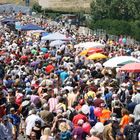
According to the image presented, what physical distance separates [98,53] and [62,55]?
127 inches

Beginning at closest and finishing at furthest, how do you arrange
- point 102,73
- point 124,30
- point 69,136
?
1. point 69,136
2. point 102,73
3. point 124,30

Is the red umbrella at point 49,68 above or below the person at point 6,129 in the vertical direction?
below

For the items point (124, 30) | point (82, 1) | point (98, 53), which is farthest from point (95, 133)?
point (82, 1)

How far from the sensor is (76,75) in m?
22.9

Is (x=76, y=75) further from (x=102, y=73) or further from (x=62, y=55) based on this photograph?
(x=62, y=55)

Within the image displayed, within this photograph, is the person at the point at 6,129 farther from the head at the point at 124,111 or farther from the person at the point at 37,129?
the head at the point at 124,111

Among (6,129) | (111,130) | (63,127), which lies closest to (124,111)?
(111,130)

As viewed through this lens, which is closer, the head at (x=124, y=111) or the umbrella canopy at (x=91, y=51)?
the head at (x=124, y=111)

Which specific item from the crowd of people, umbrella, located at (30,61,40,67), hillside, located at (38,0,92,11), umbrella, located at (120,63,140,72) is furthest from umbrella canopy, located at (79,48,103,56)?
hillside, located at (38,0,92,11)

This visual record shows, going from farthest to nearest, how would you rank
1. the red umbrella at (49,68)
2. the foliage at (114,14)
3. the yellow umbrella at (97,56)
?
1. the foliage at (114,14)
2. the yellow umbrella at (97,56)
3. the red umbrella at (49,68)

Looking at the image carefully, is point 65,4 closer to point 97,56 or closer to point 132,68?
point 97,56

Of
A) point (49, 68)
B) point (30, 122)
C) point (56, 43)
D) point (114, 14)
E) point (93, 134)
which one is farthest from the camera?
point (114, 14)

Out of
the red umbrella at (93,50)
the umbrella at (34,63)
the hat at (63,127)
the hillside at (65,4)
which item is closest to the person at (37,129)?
the hat at (63,127)

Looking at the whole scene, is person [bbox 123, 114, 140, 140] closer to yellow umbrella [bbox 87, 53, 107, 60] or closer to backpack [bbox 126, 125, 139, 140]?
backpack [bbox 126, 125, 139, 140]
